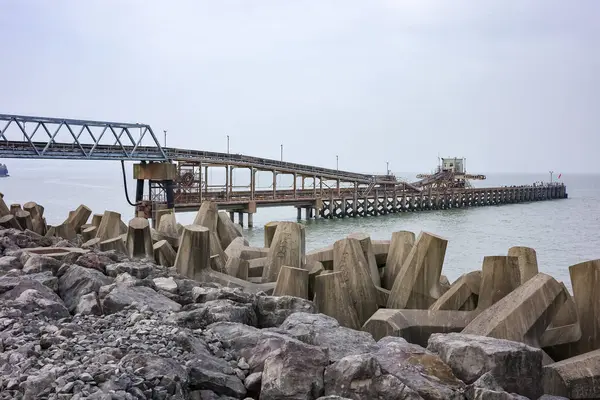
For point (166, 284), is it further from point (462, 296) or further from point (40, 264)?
point (462, 296)

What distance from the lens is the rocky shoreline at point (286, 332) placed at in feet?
14.4

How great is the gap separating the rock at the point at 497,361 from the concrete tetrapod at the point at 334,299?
2.64 m

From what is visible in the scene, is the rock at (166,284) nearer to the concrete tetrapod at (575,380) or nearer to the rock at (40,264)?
the rock at (40,264)

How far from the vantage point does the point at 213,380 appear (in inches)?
176

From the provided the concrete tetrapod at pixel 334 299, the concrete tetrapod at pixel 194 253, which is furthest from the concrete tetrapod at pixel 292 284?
the concrete tetrapod at pixel 194 253

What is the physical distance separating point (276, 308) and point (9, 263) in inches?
142

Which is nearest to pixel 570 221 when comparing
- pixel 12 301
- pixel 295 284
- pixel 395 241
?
pixel 395 241

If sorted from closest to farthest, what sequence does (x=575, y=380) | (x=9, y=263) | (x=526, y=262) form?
(x=575, y=380), (x=9, y=263), (x=526, y=262)

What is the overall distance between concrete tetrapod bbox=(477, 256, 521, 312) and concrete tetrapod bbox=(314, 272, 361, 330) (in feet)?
5.57

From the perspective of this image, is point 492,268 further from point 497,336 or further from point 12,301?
point 12,301

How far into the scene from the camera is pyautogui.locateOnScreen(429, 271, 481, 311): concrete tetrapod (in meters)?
8.24

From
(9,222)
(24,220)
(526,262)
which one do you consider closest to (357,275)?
(526,262)

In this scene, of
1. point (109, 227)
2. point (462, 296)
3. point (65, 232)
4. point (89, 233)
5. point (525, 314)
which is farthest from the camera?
point (65, 232)

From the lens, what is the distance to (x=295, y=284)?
7.89 metres
